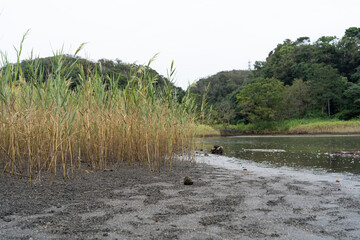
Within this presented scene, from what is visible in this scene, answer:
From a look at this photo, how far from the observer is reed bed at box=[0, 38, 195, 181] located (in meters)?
3.68

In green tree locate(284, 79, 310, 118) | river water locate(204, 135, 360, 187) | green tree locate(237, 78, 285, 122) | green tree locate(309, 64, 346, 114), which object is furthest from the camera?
green tree locate(284, 79, 310, 118)

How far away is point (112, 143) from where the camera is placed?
16.6 ft

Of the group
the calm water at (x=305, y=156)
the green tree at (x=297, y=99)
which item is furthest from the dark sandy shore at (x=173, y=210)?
the green tree at (x=297, y=99)

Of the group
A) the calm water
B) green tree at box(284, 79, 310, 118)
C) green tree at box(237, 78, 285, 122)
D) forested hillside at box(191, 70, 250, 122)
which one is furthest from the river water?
green tree at box(284, 79, 310, 118)

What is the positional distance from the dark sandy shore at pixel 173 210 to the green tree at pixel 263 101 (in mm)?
32171

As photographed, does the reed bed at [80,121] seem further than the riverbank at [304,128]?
No

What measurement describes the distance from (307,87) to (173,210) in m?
42.5

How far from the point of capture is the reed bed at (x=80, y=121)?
368 cm

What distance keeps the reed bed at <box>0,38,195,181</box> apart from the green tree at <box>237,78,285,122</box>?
31.1 metres

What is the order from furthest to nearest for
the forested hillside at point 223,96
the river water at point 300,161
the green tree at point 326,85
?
the forested hillside at point 223,96
the green tree at point 326,85
the river water at point 300,161

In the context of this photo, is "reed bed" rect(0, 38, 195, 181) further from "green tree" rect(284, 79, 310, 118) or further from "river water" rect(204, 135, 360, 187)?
"green tree" rect(284, 79, 310, 118)

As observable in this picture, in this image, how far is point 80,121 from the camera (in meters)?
4.71

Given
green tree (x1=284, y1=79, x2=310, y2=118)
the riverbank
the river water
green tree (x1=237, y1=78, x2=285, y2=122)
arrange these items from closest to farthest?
the river water < the riverbank < green tree (x1=237, y1=78, x2=285, y2=122) < green tree (x1=284, y1=79, x2=310, y2=118)

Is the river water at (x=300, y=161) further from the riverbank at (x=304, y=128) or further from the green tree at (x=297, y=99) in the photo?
the green tree at (x=297, y=99)
